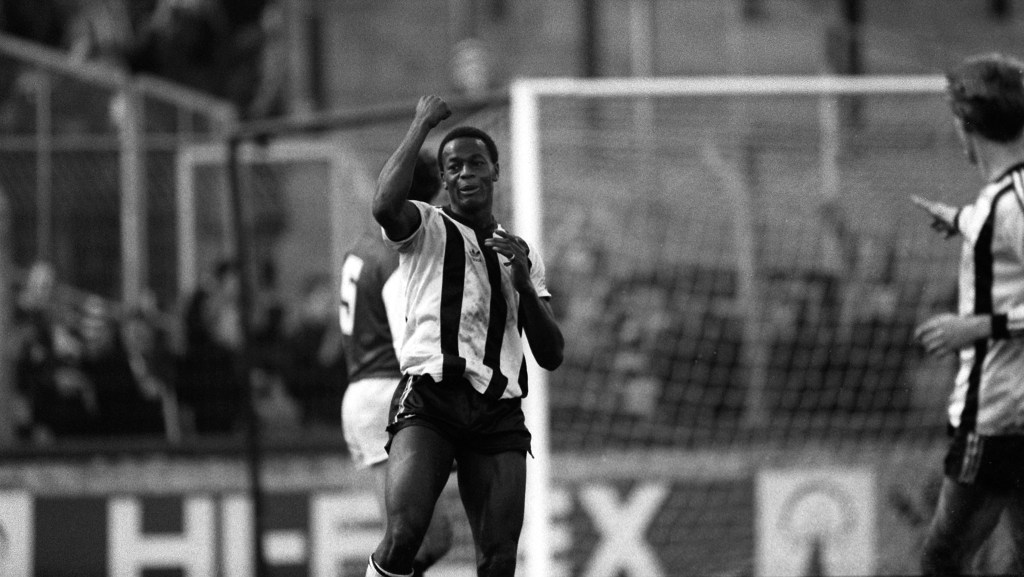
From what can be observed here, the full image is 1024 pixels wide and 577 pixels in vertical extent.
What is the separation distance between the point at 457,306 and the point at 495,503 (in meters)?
0.69

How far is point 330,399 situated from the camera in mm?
10992

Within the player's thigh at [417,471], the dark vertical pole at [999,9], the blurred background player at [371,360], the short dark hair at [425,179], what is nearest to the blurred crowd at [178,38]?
the blurred background player at [371,360]

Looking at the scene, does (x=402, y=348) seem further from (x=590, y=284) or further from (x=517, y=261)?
(x=590, y=284)

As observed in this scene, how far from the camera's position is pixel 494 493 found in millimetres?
5664

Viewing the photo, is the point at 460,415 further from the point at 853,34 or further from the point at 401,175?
the point at 853,34

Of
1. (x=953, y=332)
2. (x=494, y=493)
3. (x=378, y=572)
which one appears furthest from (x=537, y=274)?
(x=953, y=332)

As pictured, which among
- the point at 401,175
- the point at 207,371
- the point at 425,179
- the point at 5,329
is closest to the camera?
the point at 401,175

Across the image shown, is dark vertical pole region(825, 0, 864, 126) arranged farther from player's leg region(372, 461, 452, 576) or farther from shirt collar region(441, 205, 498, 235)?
shirt collar region(441, 205, 498, 235)

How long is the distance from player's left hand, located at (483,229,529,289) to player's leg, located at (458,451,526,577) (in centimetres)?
66

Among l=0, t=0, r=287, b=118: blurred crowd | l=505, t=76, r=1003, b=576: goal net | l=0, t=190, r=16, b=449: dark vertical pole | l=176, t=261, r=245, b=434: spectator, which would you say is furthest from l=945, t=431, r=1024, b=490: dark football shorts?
l=0, t=0, r=287, b=118: blurred crowd

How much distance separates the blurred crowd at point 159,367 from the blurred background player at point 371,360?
3.33m

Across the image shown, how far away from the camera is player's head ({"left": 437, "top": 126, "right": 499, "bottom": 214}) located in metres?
5.63

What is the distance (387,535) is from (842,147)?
614 centimetres

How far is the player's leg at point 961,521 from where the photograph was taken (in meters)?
6.09
